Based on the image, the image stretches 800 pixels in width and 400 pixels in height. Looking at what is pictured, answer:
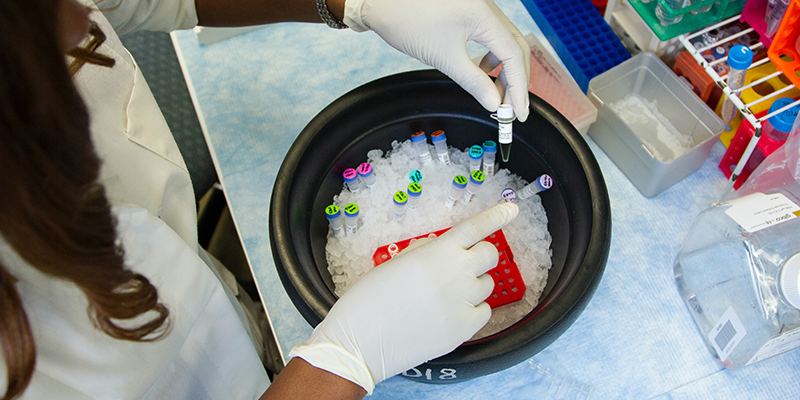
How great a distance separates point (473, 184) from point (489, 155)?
7 centimetres

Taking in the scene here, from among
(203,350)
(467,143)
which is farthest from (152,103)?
(467,143)

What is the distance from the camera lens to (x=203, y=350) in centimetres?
81

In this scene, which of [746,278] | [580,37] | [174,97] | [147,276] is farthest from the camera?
[174,97]

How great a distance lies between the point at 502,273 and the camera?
90 centimetres

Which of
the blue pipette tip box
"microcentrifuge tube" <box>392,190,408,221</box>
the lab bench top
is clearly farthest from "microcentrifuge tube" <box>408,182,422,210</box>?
→ the blue pipette tip box

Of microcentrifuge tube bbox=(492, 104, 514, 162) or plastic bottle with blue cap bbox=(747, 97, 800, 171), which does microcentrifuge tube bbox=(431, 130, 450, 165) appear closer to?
microcentrifuge tube bbox=(492, 104, 514, 162)

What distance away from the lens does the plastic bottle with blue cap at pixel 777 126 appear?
86 cm

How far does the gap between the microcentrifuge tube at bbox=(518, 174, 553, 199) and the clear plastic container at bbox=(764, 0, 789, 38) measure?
48 centimetres

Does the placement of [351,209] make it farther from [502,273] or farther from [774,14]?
[774,14]

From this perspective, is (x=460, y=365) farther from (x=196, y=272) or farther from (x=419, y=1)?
(x=419, y=1)

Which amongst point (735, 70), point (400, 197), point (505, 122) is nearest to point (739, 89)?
point (735, 70)

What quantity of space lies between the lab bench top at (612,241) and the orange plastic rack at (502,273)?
13 centimetres

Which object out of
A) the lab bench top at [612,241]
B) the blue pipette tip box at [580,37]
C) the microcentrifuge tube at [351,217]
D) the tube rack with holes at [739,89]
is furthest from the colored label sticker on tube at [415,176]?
the tube rack with holes at [739,89]

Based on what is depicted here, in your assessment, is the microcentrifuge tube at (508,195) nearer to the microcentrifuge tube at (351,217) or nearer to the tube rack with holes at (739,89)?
the microcentrifuge tube at (351,217)
